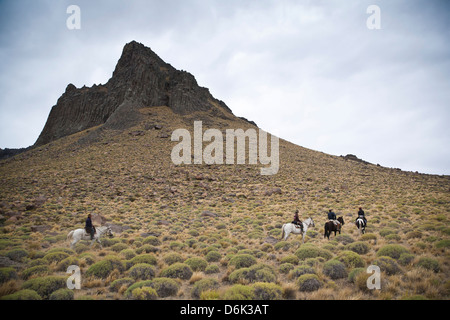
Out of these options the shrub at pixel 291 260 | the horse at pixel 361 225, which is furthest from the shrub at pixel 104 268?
the horse at pixel 361 225

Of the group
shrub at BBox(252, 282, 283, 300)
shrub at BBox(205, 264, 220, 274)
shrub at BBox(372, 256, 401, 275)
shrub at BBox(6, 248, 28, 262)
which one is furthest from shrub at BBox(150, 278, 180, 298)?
shrub at BBox(372, 256, 401, 275)

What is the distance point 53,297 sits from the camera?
6504 mm

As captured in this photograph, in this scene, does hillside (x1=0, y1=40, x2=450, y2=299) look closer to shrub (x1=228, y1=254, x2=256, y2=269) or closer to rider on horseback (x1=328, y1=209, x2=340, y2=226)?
shrub (x1=228, y1=254, x2=256, y2=269)

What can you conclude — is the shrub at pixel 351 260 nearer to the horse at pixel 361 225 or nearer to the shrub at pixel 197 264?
the horse at pixel 361 225

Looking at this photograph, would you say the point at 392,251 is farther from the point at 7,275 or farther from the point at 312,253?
the point at 7,275

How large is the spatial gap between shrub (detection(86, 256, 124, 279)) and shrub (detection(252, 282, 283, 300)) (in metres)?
6.08

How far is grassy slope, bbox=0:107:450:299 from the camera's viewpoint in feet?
26.4

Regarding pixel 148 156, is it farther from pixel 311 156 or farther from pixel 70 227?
pixel 311 156

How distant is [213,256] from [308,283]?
509 cm

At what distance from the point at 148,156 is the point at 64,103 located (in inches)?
2227

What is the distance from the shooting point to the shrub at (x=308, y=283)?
711cm

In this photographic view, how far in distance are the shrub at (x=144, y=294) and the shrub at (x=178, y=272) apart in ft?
5.52

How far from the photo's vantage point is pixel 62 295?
21.8ft
